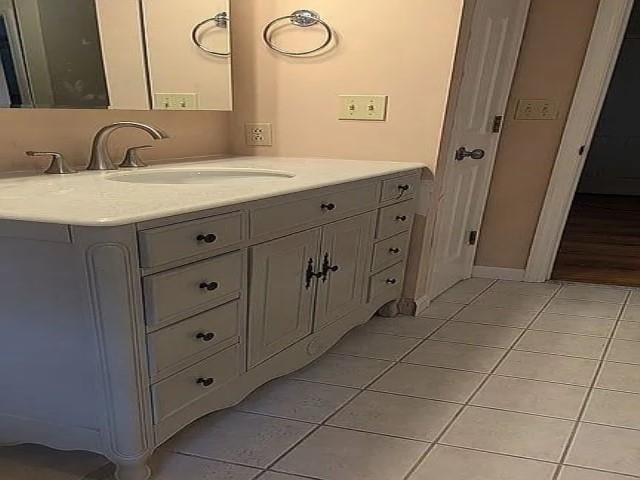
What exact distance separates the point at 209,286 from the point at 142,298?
0.20 meters

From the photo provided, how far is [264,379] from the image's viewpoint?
62.9 inches

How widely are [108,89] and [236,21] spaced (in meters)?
0.77

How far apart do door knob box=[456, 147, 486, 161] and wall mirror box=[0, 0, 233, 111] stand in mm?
1144

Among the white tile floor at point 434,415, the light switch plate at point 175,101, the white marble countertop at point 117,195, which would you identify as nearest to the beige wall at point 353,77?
the light switch plate at point 175,101

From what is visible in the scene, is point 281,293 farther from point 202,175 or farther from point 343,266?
point 202,175

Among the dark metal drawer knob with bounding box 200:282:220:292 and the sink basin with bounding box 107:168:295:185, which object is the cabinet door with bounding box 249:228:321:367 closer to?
the dark metal drawer knob with bounding box 200:282:220:292

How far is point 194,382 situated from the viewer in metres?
1.31

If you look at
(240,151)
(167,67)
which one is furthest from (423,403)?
(167,67)

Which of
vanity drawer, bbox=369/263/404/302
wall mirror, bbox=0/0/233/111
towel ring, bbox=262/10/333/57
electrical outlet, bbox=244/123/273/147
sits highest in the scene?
towel ring, bbox=262/10/333/57

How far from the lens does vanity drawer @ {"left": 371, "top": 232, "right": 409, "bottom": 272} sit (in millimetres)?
2047

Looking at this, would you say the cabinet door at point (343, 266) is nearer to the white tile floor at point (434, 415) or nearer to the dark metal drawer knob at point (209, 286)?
the white tile floor at point (434, 415)

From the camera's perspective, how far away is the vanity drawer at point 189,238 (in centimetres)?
107

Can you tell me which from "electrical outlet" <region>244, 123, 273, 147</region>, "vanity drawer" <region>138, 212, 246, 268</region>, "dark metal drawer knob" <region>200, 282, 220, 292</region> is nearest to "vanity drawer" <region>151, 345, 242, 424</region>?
"dark metal drawer knob" <region>200, 282, 220, 292</region>

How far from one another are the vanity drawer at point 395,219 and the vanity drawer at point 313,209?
0.12 metres
